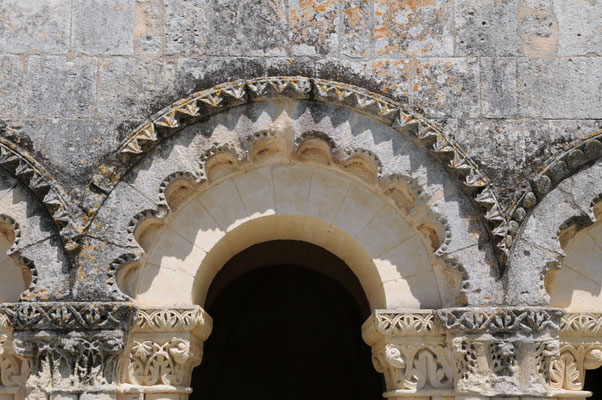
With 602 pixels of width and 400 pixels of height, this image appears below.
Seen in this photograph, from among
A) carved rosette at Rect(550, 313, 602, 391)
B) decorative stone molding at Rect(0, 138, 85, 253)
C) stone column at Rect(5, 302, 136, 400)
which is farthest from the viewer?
carved rosette at Rect(550, 313, 602, 391)

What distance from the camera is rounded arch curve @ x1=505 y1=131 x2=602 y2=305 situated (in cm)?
535

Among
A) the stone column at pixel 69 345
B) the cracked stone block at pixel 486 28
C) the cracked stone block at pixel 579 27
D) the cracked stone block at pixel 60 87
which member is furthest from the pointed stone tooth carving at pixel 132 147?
the cracked stone block at pixel 579 27

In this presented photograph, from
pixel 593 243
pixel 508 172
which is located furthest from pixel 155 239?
pixel 593 243

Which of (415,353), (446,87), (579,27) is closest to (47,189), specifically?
(415,353)

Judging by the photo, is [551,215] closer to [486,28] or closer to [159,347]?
[486,28]

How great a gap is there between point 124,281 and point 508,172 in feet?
8.91

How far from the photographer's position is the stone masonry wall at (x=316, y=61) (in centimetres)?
556

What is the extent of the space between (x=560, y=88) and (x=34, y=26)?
12.3 ft

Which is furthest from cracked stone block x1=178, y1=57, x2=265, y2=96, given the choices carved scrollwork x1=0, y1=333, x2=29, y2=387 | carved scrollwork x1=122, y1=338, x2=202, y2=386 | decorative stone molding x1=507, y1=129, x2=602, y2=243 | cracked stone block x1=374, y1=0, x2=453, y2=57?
carved scrollwork x1=0, y1=333, x2=29, y2=387

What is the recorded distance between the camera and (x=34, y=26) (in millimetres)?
5738

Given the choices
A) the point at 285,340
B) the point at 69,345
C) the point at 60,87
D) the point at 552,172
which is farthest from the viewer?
the point at 285,340

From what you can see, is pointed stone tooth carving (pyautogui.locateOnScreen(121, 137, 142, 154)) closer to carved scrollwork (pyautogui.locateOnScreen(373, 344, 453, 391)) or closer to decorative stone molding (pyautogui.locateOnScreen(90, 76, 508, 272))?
A: decorative stone molding (pyautogui.locateOnScreen(90, 76, 508, 272))

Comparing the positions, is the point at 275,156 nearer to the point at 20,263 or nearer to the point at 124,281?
the point at 124,281

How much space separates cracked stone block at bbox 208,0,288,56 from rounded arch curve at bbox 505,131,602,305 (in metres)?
2.03
